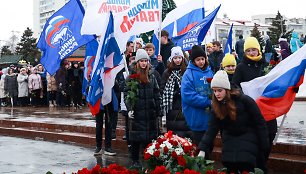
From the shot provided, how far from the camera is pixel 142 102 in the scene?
8.16 m

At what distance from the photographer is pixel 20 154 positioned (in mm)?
10430

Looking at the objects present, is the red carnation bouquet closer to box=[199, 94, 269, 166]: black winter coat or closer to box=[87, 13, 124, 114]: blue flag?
box=[199, 94, 269, 166]: black winter coat

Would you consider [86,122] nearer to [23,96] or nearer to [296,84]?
[296,84]

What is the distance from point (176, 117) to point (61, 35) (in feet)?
14.3

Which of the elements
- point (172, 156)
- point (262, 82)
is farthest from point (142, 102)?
point (172, 156)

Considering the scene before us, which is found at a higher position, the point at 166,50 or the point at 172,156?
the point at 166,50

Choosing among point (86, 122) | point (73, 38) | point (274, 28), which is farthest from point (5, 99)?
point (274, 28)

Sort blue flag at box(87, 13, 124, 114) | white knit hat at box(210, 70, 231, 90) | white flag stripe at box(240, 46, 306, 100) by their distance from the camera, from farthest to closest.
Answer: blue flag at box(87, 13, 124, 114), white flag stripe at box(240, 46, 306, 100), white knit hat at box(210, 70, 231, 90)

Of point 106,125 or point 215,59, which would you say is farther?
point 215,59

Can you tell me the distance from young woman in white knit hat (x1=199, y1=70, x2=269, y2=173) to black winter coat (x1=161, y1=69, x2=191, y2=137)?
2002 mm

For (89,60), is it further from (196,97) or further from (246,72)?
(246,72)


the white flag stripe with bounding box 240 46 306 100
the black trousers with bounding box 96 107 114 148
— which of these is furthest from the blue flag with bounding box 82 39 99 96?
the white flag stripe with bounding box 240 46 306 100

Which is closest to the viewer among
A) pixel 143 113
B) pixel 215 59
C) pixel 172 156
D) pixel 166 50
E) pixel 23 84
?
pixel 172 156

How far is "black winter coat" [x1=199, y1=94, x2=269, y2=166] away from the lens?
222 inches
